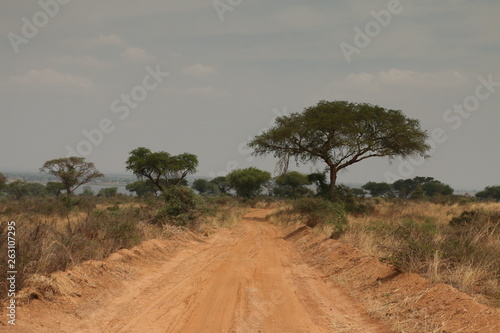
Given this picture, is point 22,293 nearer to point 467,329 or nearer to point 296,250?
point 467,329

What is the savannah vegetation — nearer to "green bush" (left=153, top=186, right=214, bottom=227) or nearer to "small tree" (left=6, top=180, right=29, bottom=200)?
"green bush" (left=153, top=186, right=214, bottom=227)

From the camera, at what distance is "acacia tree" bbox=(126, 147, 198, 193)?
1464 inches

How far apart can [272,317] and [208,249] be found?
339 inches

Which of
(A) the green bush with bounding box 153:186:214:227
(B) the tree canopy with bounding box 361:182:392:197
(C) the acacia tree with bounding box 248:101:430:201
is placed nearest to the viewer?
(A) the green bush with bounding box 153:186:214:227

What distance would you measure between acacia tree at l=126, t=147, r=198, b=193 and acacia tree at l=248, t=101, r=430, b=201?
24.5 feet

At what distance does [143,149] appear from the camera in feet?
128

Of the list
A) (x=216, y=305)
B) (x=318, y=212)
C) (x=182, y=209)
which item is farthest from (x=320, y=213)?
(x=216, y=305)

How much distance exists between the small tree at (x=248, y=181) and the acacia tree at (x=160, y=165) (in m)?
20.3

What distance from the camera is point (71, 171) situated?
52.2 metres

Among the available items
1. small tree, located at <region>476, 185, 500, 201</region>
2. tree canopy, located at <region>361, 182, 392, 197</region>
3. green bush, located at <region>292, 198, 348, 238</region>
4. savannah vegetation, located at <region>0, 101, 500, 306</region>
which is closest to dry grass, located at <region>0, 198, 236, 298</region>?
savannah vegetation, located at <region>0, 101, 500, 306</region>

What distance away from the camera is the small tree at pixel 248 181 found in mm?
60625

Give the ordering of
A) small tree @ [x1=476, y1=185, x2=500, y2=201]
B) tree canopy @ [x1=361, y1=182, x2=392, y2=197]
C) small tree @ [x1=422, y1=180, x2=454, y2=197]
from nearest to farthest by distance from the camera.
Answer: small tree @ [x1=476, y1=185, x2=500, y2=201] < small tree @ [x1=422, y1=180, x2=454, y2=197] < tree canopy @ [x1=361, y1=182, x2=392, y2=197]

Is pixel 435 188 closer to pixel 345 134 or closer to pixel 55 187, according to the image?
pixel 345 134

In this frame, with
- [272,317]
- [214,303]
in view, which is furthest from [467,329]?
[214,303]
